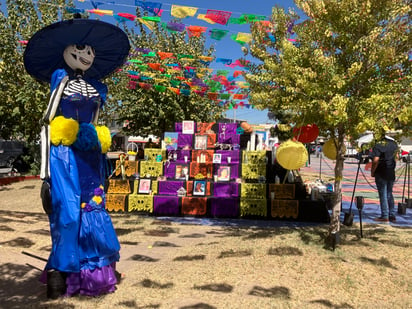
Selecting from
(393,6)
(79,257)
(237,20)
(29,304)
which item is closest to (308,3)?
(393,6)

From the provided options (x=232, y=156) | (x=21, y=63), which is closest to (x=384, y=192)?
(x=232, y=156)

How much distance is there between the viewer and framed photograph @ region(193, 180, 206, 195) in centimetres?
909

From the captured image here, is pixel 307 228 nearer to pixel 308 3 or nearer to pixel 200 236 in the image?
pixel 200 236

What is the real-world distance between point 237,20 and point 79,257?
6190 mm

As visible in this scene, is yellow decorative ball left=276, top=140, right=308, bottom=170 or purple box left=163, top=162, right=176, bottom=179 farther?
purple box left=163, top=162, right=176, bottom=179

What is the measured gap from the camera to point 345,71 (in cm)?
563

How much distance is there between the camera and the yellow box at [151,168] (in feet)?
31.2

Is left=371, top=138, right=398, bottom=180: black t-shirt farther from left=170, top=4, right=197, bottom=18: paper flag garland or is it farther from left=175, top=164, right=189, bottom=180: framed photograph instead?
left=170, top=4, right=197, bottom=18: paper flag garland

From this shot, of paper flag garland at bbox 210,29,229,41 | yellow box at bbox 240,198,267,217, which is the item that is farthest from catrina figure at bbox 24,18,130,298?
yellow box at bbox 240,198,267,217

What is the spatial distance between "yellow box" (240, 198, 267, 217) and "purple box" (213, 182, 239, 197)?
0.38 metres

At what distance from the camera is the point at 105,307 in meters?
3.65

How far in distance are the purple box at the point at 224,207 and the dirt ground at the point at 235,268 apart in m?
1.02

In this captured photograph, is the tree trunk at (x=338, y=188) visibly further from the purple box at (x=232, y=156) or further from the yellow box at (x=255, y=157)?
the purple box at (x=232, y=156)

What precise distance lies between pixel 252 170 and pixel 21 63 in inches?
485
